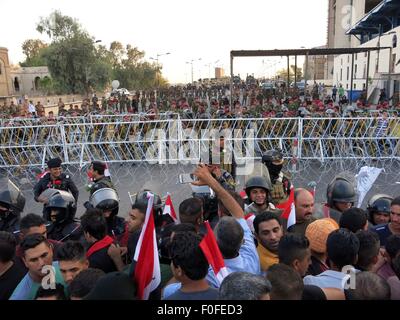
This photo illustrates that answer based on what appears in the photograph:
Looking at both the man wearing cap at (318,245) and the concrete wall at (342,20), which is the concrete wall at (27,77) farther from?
the man wearing cap at (318,245)

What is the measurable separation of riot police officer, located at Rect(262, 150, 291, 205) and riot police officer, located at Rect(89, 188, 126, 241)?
5.86ft

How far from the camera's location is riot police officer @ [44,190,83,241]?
368 cm

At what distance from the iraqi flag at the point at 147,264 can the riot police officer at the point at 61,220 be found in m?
1.74

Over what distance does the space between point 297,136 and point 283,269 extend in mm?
7475

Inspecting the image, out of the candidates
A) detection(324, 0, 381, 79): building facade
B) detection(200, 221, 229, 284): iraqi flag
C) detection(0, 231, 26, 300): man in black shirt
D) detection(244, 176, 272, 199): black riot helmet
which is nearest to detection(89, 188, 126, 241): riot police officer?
detection(0, 231, 26, 300): man in black shirt

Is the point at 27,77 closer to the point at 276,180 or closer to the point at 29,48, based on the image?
the point at 29,48

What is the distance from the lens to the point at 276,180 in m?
4.95

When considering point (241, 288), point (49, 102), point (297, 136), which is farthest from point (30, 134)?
point (49, 102)

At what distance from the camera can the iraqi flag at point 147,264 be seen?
80.1 inches

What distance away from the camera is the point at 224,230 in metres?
2.46

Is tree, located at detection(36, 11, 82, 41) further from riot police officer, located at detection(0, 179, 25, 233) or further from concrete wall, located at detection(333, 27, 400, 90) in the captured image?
riot police officer, located at detection(0, 179, 25, 233)

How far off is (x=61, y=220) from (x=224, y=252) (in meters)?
2.00

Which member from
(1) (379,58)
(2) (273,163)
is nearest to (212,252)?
(2) (273,163)

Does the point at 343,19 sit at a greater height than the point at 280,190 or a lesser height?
greater
